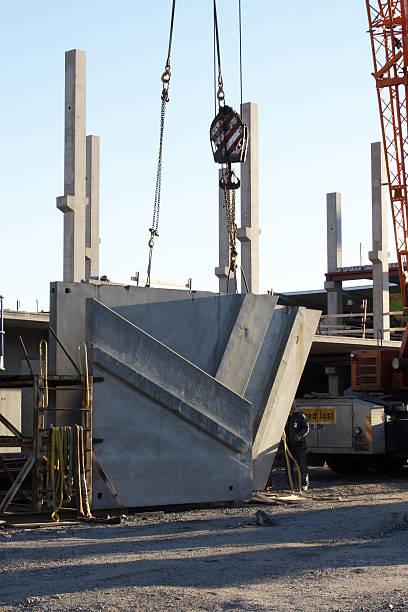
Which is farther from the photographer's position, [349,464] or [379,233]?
[379,233]

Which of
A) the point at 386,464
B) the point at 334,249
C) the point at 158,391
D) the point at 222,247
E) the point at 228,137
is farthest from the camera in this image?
the point at 334,249

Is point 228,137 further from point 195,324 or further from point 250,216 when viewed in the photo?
point 250,216

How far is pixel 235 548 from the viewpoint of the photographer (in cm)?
869

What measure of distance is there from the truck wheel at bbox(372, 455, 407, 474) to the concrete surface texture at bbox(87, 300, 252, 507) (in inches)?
268

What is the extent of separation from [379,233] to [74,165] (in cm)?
1590

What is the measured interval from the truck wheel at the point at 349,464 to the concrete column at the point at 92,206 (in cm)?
1247

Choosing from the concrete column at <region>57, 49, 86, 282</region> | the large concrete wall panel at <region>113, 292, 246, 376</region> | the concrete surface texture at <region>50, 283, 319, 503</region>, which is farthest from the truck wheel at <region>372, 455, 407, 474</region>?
the concrete column at <region>57, 49, 86, 282</region>

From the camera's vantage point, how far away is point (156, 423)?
1137 centimetres

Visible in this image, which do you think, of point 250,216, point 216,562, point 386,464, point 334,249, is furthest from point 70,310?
point 334,249

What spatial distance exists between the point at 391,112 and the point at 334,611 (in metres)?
23.7

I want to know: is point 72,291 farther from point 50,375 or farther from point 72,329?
point 50,375

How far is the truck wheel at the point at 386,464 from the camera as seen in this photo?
17.8 meters

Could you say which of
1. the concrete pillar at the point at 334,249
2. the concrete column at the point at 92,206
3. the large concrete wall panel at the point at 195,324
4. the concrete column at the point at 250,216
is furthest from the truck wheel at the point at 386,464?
the concrete pillar at the point at 334,249

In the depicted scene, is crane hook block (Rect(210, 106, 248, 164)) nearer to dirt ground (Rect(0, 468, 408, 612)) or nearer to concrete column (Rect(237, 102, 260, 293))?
dirt ground (Rect(0, 468, 408, 612))
